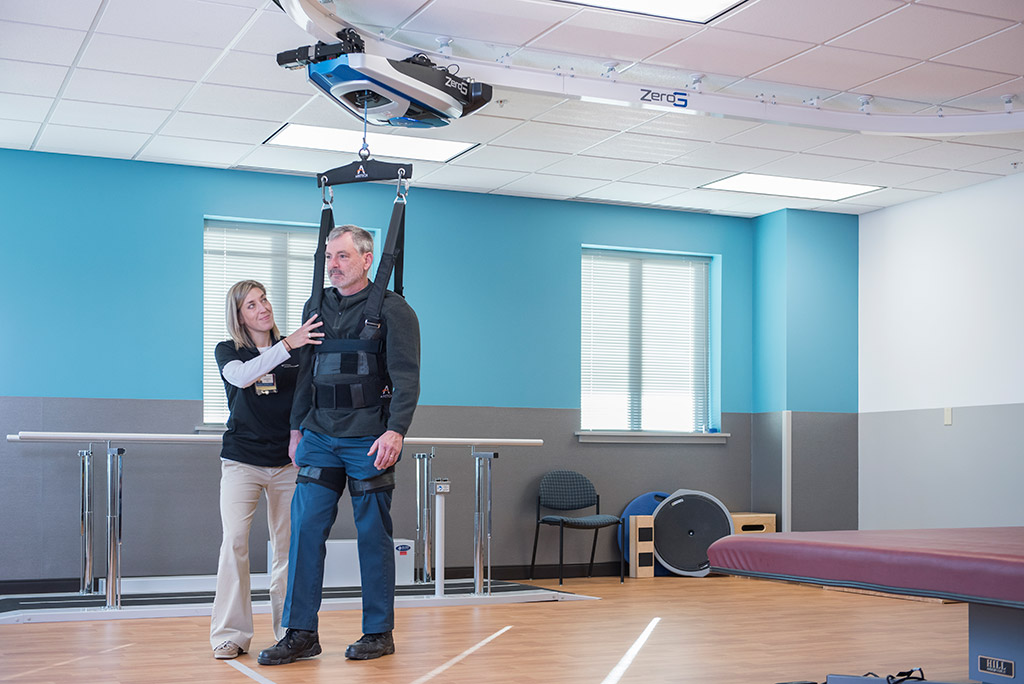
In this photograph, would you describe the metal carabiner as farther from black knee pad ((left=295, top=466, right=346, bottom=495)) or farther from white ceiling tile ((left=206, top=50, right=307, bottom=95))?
white ceiling tile ((left=206, top=50, right=307, bottom=95))

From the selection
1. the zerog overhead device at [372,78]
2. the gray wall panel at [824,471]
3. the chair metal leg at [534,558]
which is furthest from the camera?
the gray wall panel at [824,471]

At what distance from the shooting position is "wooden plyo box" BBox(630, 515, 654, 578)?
326 inches

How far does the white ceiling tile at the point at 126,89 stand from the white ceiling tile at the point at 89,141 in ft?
2.07

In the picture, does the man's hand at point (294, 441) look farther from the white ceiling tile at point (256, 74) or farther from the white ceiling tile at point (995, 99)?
the white ceiling tile at point (995, 99)

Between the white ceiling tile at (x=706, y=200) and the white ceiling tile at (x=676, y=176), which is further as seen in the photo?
the white ceiling tile at (x=706, y=200)

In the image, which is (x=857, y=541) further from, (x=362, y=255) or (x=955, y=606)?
(x=955, y=606)

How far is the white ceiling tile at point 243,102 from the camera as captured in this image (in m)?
6.00

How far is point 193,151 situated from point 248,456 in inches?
134

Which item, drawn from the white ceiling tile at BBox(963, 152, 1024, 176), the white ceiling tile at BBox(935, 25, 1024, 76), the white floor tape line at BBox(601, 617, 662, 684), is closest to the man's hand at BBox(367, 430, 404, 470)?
the white floor tape line at BBox(601, 617, 662, 684)

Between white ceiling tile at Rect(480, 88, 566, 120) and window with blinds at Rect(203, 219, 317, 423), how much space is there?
7.27ft

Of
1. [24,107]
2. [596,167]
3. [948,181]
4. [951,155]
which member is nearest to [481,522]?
[596,167]

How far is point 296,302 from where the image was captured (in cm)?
798

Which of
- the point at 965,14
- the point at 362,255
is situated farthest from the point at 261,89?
the point at 965,14

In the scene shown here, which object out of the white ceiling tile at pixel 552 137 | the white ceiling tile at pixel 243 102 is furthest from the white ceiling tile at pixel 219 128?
the white ceiling tile at pixel 552 137
